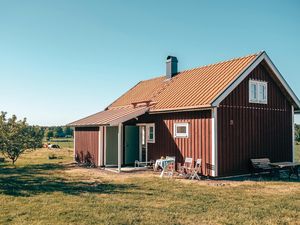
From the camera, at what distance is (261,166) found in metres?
15.5

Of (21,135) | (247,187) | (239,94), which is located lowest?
(247,187)

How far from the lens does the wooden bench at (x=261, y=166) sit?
606 inches

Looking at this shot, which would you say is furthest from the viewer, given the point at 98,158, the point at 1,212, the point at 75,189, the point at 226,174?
the point at 98,158

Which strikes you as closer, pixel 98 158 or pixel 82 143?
pixel 98 158

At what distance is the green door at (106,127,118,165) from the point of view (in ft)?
64.4

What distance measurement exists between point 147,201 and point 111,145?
10434 millimetres

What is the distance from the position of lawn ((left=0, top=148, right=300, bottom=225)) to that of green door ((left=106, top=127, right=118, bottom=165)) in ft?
18.3

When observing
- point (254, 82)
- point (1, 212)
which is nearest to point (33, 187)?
point (1, 212)

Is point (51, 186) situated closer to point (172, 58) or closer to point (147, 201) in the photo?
point (147, 201)

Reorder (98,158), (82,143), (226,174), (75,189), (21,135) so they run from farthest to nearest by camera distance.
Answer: (21,135)
(82,143)
(98,158)
(226,174)
(75,189)

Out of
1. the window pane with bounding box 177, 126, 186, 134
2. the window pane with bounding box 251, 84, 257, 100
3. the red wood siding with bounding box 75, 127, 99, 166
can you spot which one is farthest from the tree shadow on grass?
the window pane with bounding box 251, 84, 257, 100

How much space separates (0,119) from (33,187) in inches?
512

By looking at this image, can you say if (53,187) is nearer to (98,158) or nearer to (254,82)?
(98,158)

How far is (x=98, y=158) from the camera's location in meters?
19.5
